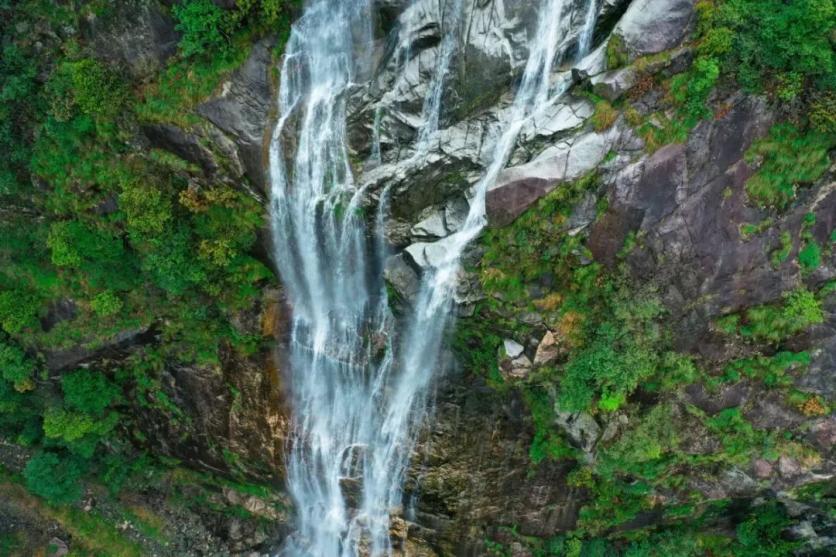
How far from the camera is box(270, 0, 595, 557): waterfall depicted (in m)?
15.5

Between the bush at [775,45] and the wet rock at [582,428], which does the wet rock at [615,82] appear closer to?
the bush at [775,45]

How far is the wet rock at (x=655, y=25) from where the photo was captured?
43.2ft

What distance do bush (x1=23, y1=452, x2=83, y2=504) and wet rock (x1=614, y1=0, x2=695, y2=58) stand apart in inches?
963

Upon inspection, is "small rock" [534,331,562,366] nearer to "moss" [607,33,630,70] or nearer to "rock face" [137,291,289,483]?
"moss" [607,33,630,70]

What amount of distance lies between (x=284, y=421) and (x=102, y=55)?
1321 centimetres

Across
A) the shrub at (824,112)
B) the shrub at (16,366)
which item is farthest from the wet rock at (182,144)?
the shrub at (824,112)

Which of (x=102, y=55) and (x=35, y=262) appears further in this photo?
(x=35, y=262)

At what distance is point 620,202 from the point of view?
1402 centimetres

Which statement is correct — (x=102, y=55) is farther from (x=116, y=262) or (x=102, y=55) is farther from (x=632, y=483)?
(x=632, y=483)

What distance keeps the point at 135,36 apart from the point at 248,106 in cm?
397

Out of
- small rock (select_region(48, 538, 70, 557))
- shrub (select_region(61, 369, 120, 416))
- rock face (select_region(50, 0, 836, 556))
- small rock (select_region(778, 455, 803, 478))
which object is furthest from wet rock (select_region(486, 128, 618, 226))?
small rock (select_region(48, 538, 70, 557))

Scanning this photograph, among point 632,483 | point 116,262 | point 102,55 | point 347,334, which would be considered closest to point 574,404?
point 632,483

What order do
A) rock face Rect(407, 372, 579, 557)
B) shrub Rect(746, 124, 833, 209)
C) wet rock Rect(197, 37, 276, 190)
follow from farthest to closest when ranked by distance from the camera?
rock face Rect(407, 372, 579, 557) → wet rock Rect(197, 37, 276, 190) → shrub Rect(746, 124, 833, 209)

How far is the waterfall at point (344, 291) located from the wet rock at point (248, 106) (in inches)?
18.9
